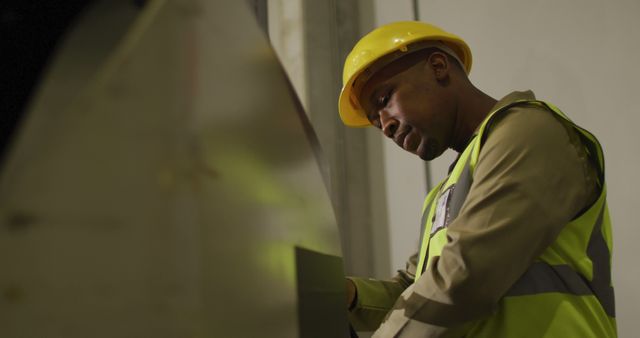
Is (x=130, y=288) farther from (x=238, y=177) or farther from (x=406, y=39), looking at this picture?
(x=406, y=39)

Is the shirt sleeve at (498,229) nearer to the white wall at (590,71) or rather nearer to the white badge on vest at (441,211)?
the white badge on vest at (441,211)

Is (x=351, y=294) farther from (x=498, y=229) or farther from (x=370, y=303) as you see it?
(x=498, y=229)

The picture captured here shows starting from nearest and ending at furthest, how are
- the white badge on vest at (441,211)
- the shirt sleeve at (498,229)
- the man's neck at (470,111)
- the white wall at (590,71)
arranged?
the shirt sleeve at (498,229), the white badge on vest at (441,211), the man's neck at (470,111), the white wall at (590,71)

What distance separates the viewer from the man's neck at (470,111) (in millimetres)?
1286

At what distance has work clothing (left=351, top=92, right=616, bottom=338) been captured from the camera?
844 millimetres

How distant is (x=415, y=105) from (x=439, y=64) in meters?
0.13

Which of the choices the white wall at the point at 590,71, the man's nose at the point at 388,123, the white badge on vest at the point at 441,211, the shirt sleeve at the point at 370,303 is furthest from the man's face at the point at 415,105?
the white wall at the point at 590,71

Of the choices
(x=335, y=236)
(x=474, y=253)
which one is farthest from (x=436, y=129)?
(x=335, y=236)

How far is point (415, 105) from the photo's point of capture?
50.8 inches

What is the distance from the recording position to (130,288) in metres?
0.33

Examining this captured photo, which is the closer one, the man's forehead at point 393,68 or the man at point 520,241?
the man at point 520,241

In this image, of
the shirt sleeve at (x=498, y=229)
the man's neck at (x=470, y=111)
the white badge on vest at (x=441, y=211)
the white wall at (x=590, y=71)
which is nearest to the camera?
the shirt sleeve at (x=498, y=229)

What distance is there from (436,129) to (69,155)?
1.08 meters

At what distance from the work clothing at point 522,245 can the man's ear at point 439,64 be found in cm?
34
